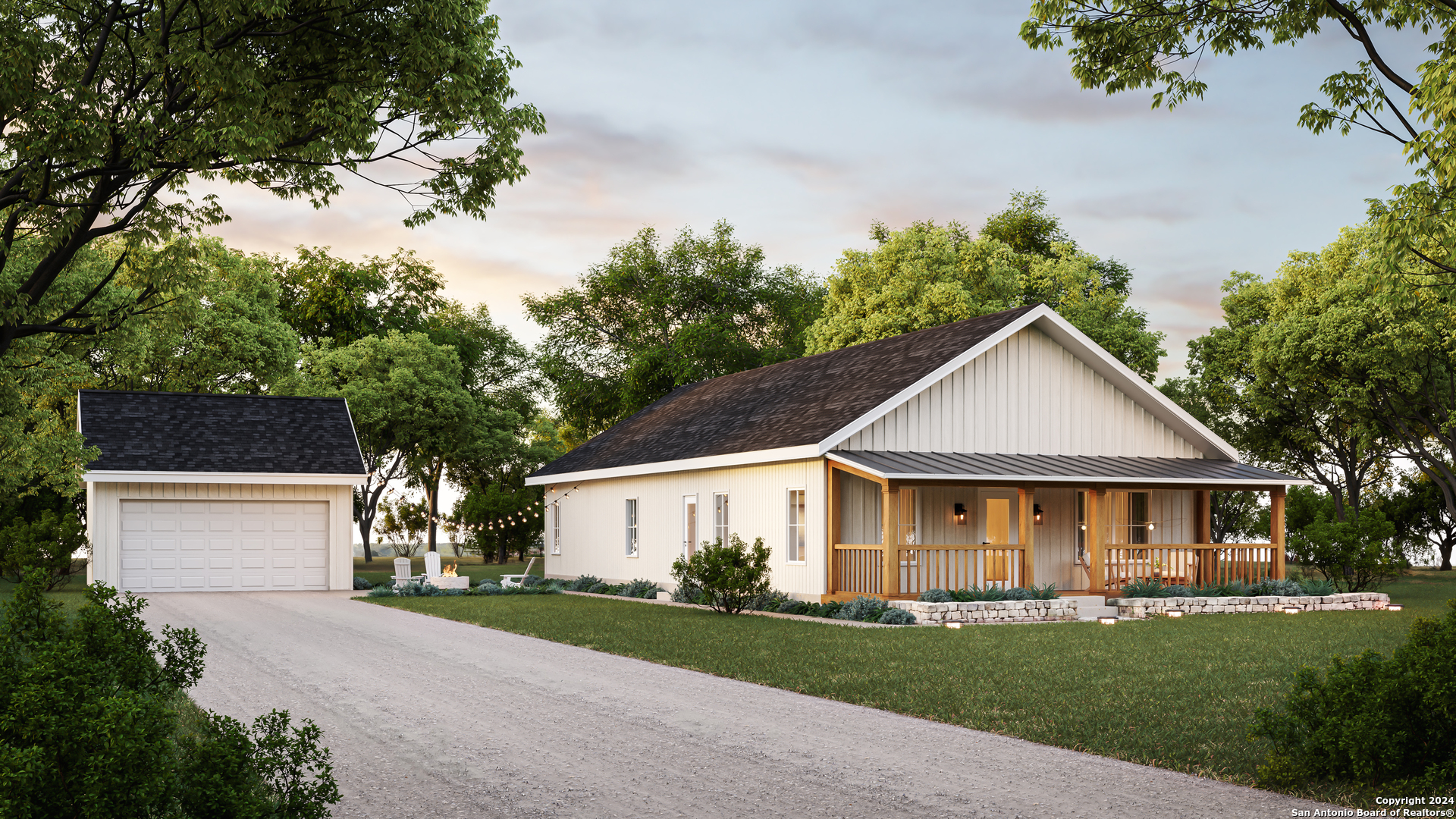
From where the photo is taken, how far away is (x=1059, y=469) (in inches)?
848

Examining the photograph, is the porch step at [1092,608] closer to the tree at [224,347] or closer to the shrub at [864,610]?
the shrub at [864,610]

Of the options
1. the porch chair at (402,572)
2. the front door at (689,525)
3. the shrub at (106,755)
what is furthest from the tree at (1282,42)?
the porch chair at (402,572)

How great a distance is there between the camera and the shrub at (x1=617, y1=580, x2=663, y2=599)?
25.7 m

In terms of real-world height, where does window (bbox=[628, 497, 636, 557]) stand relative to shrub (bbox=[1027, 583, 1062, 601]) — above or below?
above

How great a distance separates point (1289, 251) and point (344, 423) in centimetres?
3053

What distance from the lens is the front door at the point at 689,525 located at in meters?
25.6

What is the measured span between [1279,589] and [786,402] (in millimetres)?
10261

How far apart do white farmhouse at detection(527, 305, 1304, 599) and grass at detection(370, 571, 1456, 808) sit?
7.95 ft

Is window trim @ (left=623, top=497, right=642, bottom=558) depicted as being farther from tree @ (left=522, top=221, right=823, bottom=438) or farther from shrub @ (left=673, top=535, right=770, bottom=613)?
tree @ (left=522, top=221, right=823, bottom=438)

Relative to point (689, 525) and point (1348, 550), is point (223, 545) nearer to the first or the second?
point (689, 525)

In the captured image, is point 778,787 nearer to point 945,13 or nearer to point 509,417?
point 945,13

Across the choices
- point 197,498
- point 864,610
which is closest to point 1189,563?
point 864,610

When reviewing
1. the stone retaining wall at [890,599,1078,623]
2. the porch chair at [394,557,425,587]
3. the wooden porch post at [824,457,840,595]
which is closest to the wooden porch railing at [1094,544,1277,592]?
the stone retaining wall at [890,599,1078,623]

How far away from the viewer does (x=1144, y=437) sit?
24547 millimetres
